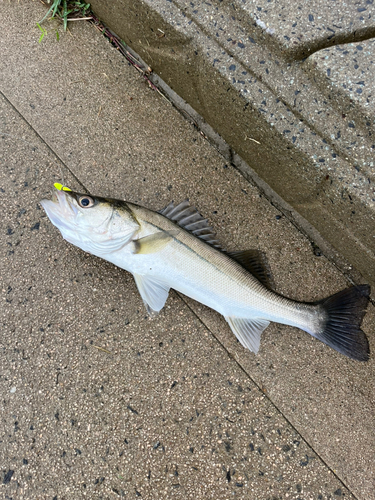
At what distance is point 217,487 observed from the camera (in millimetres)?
2527

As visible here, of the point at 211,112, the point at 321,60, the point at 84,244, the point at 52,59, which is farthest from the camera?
the point at 52,59

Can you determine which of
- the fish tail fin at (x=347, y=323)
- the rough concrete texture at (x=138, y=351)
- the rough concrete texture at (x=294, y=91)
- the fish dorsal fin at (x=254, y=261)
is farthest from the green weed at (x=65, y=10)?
the fish tail fin at (x=347, y=323)

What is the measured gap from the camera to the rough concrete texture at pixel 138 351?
8.35 feet

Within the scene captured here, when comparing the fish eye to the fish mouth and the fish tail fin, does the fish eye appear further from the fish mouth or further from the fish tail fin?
the fish tail fin

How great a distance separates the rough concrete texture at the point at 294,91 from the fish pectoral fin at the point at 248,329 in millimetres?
913

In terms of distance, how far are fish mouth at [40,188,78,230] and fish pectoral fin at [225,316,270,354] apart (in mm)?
1355

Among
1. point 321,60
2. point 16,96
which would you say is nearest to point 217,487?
point 321,60

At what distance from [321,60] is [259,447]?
2.76 metres

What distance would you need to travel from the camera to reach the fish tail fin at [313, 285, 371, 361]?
2611 millimetres

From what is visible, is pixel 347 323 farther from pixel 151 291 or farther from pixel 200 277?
pixel 151 291

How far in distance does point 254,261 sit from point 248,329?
20.3 inches

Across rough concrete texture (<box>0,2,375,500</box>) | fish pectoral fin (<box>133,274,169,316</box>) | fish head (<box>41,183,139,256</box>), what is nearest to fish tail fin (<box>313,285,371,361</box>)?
rough concrete texture (<box>0,2,375,500</box>)

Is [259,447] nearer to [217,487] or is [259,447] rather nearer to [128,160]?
[217,487]

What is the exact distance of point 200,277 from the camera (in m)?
2.60
